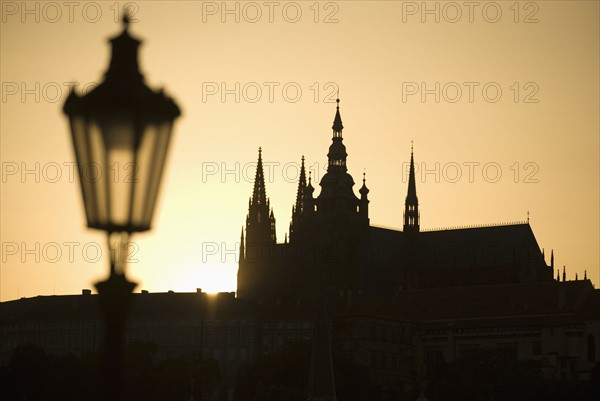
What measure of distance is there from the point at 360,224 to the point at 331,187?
229 inches

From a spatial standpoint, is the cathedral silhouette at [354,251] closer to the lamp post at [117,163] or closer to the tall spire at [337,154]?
the tall spire at [337,154]

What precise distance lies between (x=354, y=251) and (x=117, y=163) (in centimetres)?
16686

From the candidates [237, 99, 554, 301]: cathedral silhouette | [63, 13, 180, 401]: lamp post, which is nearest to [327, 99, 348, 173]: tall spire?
[237, 99, 554, 301]: cathedral silhouette

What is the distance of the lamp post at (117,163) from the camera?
9891 mm

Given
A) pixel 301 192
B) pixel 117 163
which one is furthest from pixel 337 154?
pixel 117 163

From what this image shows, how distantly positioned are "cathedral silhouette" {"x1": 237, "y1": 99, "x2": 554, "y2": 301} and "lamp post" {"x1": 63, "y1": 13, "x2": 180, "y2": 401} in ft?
525

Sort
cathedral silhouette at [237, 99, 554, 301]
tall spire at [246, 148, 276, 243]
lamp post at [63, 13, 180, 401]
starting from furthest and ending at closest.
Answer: tall spire at [246, 148, 276, 243], cathedral silhouette at [237, 99, 554, 301], lamp post at [63, 13, 180, 401]

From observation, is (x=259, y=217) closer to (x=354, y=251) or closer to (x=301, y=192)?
(x=301, y=192)

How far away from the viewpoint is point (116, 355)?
9.92 meters

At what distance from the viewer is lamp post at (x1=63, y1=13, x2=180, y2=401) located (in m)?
9.89

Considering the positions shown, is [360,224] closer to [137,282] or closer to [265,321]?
[265,321]

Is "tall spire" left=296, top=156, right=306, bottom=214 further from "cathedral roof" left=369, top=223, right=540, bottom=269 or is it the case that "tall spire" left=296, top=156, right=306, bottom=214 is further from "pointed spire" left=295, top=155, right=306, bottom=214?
"cathedral roof" left=369, top=223, right=540, bottom=269

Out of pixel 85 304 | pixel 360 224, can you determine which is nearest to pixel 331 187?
pixel 360 224

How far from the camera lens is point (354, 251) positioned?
176 meters
